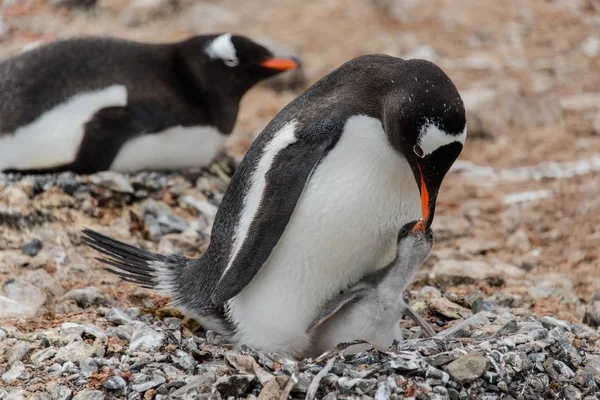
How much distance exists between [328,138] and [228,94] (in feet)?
9.62

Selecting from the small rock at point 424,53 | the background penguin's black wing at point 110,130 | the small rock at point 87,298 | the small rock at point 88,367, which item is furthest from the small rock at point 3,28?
the small rock at point 88,367

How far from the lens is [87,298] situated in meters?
Answer: 4.09

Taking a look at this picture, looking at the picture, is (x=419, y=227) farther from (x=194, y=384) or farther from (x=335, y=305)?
(x=194, y=384)

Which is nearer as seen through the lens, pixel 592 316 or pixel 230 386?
pixel 230 386

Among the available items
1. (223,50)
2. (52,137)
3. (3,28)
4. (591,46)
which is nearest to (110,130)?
(52,137)

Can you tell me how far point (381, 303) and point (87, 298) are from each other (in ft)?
4.81

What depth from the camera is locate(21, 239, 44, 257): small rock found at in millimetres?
4633

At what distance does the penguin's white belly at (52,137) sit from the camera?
17.9 feet

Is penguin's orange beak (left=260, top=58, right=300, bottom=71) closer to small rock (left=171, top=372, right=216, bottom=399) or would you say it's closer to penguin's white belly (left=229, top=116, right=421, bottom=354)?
penguin's white belly (left=229, top=116, right=421, bottom=354)

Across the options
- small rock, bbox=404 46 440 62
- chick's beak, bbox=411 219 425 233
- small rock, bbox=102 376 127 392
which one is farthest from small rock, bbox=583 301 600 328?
small rock, bbox=404 46 440 62

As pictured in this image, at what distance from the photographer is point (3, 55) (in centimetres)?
760

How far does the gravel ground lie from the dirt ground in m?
0.02

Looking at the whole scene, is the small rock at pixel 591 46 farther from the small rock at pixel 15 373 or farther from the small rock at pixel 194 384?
the small rock at pixel 15 373

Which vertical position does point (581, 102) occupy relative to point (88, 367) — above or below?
below
